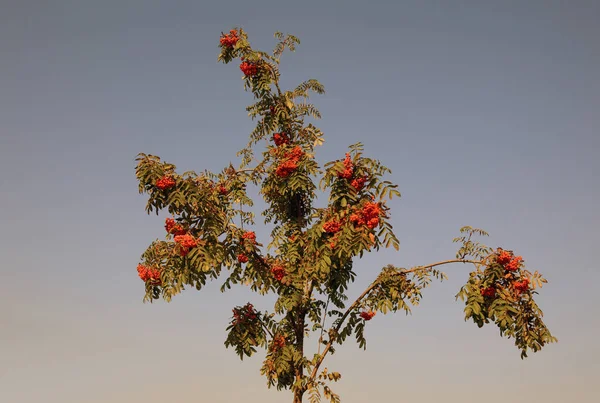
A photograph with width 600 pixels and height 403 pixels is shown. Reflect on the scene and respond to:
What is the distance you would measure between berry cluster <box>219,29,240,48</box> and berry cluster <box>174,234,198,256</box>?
5473 mm

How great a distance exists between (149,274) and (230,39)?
6463 millimetres

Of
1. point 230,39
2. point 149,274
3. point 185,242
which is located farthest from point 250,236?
point 230,39

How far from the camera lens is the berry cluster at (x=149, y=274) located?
1384 centimetres

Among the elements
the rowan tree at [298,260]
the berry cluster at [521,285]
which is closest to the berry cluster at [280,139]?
the rowan tree at [298,260]

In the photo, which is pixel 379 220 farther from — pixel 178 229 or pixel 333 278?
pixel 178 229

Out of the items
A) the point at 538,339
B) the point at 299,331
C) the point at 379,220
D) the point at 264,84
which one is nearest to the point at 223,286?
the point at 299,331

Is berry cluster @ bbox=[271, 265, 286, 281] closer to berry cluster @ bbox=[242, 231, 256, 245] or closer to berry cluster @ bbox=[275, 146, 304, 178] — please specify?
berry cluster @ bbox=[242, 231, 256, 245]

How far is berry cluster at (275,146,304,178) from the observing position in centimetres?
1433

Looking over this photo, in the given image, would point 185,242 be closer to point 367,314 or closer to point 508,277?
point 367,314

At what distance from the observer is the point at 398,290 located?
13.9 m

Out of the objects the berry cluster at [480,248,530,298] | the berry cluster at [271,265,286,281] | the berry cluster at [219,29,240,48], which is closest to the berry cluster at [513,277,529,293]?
the berry cluster at [480,248,530,298]

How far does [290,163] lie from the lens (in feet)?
47.0

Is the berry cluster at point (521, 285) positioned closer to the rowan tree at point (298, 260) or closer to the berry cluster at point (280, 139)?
the rowan tree at point (298, 260)

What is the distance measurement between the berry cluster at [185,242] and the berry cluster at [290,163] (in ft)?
9.21
